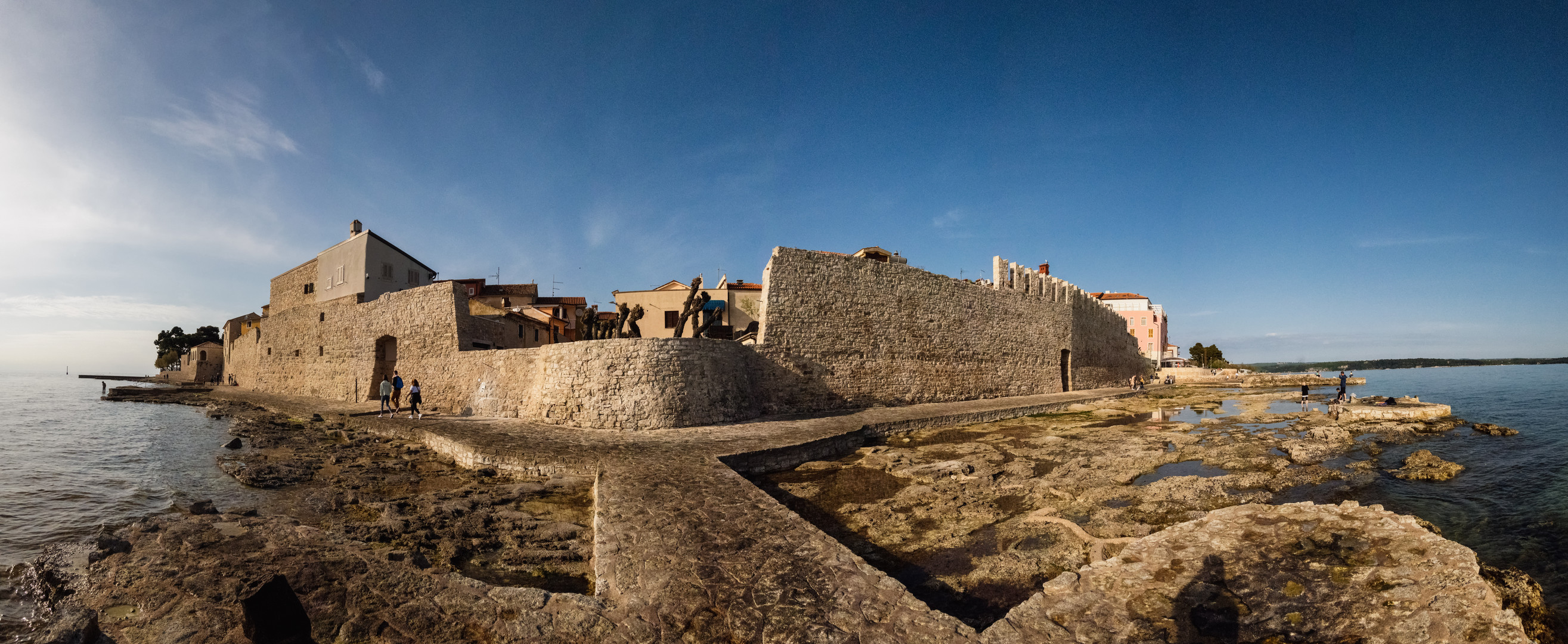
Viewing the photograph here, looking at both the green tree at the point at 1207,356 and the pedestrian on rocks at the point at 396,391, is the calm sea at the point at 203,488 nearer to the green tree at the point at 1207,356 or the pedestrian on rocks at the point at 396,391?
the pedestrian on rocks at the point at 396,391

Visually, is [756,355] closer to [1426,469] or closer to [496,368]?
[496,368]

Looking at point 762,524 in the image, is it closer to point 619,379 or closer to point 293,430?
point 619,379

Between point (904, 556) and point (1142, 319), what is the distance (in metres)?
62.2

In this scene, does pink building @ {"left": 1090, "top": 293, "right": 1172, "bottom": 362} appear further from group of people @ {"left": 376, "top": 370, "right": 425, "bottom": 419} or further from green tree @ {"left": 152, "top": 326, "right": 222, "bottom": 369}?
green tree @ {"left": 152, "top": 326, "right": 222, "bottom": 369}

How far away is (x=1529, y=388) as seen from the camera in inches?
1759

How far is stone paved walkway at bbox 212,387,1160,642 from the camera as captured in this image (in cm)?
357

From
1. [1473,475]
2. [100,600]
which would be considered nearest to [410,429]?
[100,600]

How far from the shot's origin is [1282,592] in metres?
3.85

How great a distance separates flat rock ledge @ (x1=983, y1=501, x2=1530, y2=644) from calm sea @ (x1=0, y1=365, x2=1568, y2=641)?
269 centimetres

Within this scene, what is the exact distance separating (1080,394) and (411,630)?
26.6 m

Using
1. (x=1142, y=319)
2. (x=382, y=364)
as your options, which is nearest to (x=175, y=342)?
(x=382, y=364)

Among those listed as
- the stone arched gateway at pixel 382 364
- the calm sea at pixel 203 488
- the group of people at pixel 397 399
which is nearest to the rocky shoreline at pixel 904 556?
the calm sea at pixel 203 488

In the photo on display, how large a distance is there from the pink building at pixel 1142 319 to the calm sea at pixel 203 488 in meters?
39.4

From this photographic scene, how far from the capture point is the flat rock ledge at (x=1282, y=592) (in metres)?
3.40
